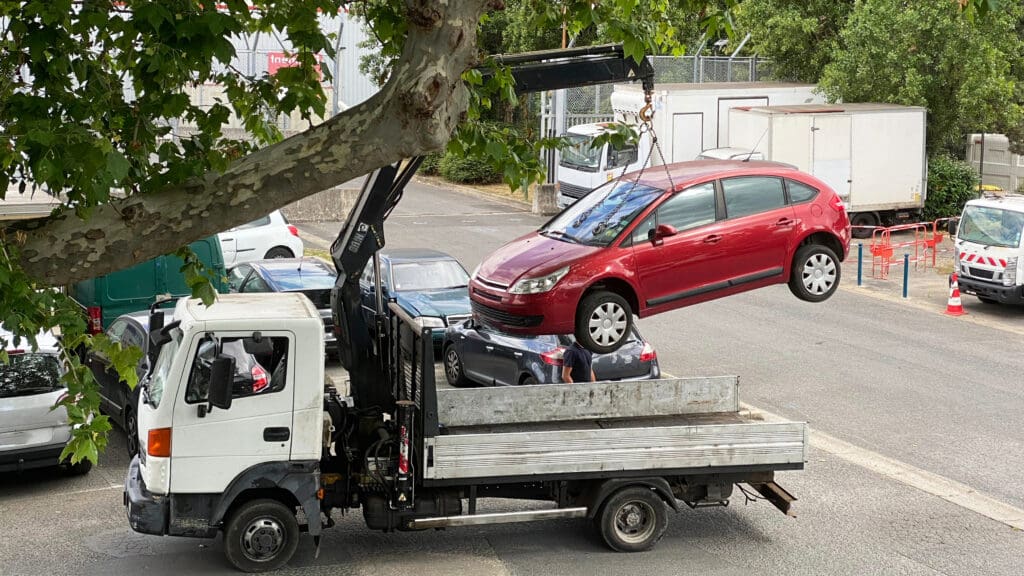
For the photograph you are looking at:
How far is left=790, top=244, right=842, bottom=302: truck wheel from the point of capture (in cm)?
1216

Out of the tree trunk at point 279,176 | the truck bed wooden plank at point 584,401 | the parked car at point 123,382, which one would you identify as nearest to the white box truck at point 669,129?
the parked car at point 123,382

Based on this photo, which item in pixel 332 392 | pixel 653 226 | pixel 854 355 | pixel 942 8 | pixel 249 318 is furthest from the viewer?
pixel 942 8

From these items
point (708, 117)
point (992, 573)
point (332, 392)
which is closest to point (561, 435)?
point (332, 392)

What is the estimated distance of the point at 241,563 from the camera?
33.3 feet

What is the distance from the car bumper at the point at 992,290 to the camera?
69.4ft

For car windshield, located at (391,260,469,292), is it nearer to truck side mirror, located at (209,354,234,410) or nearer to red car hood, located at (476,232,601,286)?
red car hood, located at (476,232,601,286)

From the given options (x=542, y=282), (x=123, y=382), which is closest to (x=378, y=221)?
(x=542, y=282)

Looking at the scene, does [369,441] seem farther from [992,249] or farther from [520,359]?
[992,249]

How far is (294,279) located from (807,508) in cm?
860

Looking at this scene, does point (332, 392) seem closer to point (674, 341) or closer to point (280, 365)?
point (280, 365)

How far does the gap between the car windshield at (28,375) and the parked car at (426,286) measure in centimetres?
526

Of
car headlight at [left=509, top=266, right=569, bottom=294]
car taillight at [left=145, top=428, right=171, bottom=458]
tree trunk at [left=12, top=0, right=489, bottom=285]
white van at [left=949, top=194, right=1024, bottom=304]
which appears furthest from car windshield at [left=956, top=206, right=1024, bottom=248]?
tree trunk at [left=12, top=0, right=489, bottom=285]

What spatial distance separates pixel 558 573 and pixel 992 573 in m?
3.53

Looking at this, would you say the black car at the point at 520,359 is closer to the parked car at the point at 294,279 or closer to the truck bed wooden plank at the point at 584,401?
→ the truck bed wooden plank at the point at 584,401
